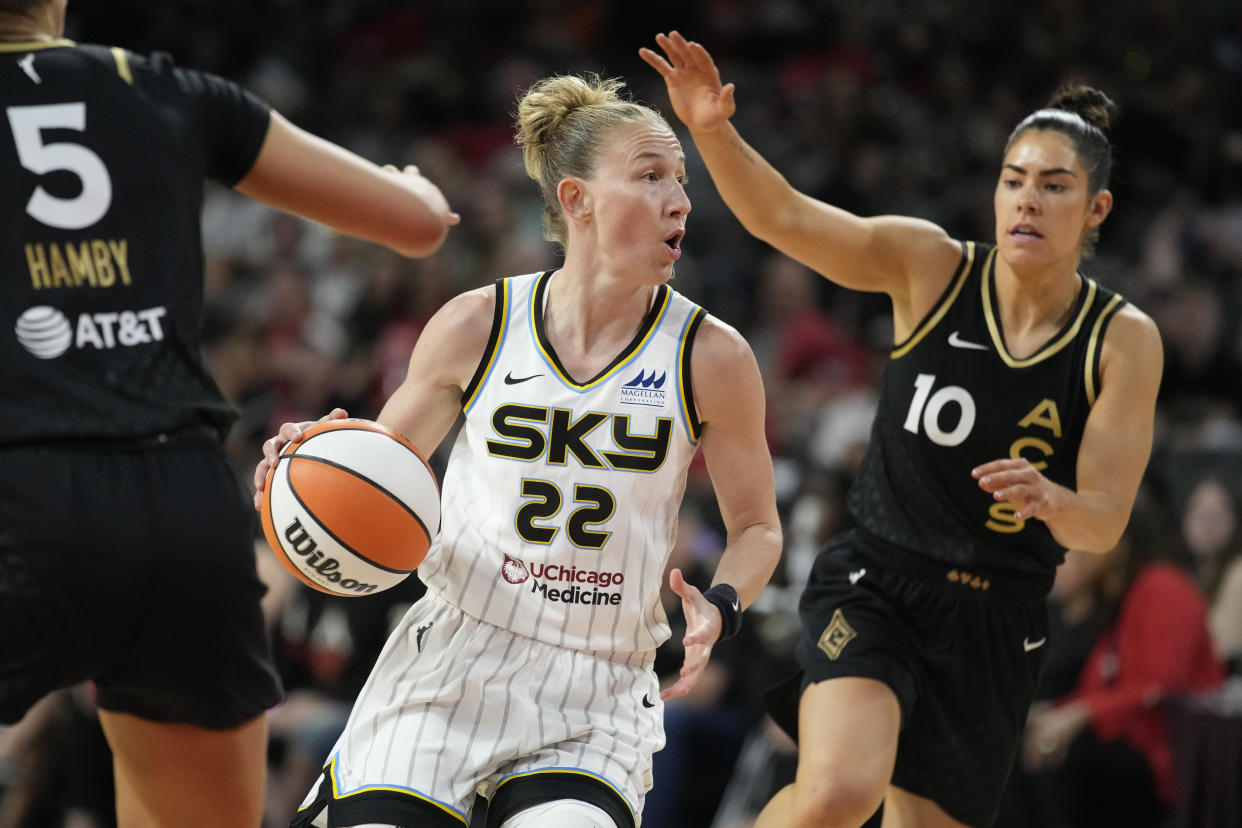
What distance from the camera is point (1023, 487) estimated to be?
3.69 meters

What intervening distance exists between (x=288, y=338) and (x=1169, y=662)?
6412mm

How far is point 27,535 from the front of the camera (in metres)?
2.78

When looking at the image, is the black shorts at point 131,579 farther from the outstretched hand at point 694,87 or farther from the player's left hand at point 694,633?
the outstretched hand at point 694,87

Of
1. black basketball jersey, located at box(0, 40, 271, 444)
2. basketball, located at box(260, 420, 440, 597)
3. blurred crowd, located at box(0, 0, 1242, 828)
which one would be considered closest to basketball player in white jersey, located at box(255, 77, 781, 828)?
basketball, located at box(260, 420, 440, 597)

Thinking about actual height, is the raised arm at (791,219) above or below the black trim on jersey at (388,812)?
above

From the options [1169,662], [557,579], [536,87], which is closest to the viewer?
[557,579]

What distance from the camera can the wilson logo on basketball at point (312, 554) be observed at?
3240 mm

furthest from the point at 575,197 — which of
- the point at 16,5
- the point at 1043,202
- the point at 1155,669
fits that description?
the point at 1155,669

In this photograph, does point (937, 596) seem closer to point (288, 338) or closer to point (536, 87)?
point (536, 87)

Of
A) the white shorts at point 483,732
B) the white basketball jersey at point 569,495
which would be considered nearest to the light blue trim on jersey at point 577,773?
the white shorts at point 483,732

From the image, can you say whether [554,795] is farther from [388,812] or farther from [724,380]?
[724,380]

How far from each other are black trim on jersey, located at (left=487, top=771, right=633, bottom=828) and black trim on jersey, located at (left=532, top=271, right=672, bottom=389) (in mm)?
905

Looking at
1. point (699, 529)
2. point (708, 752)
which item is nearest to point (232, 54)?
point (699, 529)

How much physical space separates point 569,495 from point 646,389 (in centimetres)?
31
